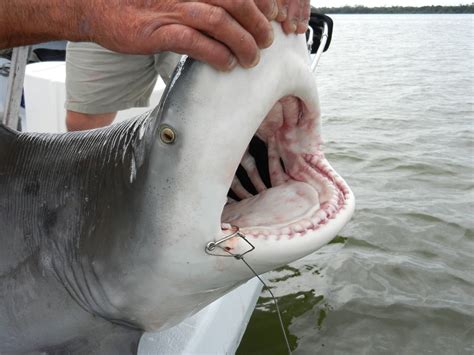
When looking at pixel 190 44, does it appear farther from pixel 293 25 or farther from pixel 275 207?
pixel 275 207

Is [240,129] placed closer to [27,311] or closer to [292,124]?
[292,124]

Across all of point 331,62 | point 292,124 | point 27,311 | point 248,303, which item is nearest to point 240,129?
point 292,124

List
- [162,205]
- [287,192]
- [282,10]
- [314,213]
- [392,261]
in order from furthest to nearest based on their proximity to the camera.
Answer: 1. [392,261]
2. [287,192]
3. [314,213]
4. [162,205]
5. [282,10]

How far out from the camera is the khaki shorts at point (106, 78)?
2635 mm

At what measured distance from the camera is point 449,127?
6.91 m

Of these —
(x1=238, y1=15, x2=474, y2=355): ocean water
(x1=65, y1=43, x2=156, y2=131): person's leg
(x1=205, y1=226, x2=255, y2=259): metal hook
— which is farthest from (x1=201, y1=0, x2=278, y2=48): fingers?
(x1=238, y1=15, x2=474, y2=355): ocean water

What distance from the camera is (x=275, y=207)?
1395mm

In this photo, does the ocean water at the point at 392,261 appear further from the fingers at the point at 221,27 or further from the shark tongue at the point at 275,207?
the fingers at the point at 221,27

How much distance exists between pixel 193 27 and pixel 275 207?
0.57 meters

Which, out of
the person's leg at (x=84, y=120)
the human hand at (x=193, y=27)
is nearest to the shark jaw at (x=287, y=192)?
the human hand at (x=193, y=27)

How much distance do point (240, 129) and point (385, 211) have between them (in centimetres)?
309

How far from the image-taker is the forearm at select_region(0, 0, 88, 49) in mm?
1133

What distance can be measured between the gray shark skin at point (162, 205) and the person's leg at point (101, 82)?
3.98 feet

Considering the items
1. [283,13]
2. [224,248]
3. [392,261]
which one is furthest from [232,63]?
[392,261]
